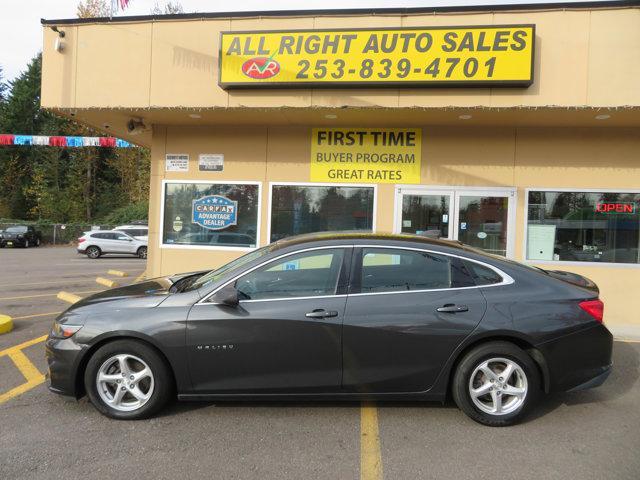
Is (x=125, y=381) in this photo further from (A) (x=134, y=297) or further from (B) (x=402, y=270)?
(B) (x=402, y=270)

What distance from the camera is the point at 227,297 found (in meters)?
3.73

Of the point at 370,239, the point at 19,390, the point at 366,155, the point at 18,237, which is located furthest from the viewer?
the point at 18,237

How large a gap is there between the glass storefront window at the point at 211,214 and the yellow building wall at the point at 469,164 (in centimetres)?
16

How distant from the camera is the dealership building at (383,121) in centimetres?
718

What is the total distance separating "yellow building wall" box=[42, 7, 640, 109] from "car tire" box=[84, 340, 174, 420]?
4929 millimetres

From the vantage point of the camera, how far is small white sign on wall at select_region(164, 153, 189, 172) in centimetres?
888

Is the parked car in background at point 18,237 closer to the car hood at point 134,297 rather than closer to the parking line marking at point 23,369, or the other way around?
the parking line marking at point 23,369

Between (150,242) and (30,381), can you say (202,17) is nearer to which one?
(150,242)

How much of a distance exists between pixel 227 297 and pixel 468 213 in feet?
18.4

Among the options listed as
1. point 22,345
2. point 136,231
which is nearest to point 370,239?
point 22,345

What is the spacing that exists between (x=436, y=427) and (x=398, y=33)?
5.86 m

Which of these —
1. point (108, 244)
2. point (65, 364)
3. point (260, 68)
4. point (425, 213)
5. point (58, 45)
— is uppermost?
point (58, 45)

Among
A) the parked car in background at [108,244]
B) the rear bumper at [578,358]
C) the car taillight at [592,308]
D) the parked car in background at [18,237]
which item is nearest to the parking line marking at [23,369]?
the rear bumper at [578,358]

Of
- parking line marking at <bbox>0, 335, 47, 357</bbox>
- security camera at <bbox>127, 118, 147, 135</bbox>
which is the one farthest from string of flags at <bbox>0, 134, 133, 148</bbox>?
parking line marking at <bbox>0, 335, 47, 357</bbox>
